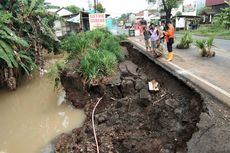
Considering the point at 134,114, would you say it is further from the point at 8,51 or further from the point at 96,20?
the point at 96,20

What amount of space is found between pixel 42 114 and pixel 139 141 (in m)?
4.50

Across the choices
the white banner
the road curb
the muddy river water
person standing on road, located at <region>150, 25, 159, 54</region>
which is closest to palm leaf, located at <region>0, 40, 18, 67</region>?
the muddy river water

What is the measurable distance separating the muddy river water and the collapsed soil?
0.49 m

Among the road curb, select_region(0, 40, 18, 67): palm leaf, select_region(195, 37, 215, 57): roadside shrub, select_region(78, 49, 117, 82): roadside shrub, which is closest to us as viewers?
the road curb

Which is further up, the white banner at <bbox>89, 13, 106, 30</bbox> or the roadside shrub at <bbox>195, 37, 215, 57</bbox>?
the white banner at <bbox>89, 13, 106, 30</bbox>

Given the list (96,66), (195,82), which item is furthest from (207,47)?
(96,66)

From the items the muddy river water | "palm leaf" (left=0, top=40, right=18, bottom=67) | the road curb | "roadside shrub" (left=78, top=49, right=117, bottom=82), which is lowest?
the muddy river water

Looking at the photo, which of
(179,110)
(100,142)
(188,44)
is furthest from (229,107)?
(188,44)

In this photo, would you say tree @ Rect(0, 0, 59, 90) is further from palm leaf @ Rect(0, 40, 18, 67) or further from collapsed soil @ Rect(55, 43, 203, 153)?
collapsed soil @ Rect(55, 43, 203, 153)

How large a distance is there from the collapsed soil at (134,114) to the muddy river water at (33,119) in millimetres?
490

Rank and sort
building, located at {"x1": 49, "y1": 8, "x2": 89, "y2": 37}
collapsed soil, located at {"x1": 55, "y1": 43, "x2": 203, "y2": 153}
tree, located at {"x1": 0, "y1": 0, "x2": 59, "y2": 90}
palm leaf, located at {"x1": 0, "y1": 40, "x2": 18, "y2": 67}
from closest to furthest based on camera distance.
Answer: collapsed soil, located at {"x1": 55, "y1": 43, "x2": 203, "y2": 153}, palm leaf, located at {"x1": 0, "y1": 40, "x2": 18, "y2": 67}, tree, located at {"x1": 0, "y1": 0, "x2": 59, "y2": 90}, building, located at {"x1": 49, "y1": 8, "x2": 89, "y2": 37}

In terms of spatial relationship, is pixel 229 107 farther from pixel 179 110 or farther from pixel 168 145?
pixel 168 145

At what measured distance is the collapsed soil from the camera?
17.7 ft

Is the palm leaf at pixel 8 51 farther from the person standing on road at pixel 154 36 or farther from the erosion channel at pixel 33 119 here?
the person standing on road at pixel 154 36
